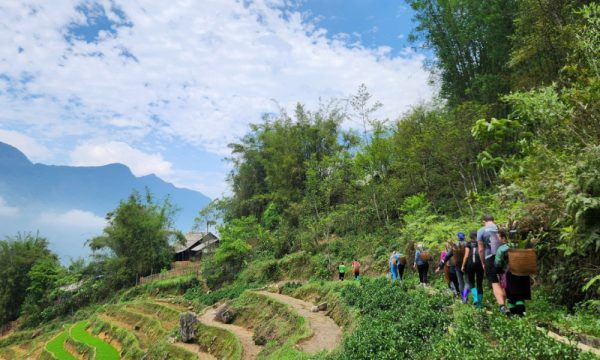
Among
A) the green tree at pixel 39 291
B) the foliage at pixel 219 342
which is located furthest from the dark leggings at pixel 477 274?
the green tree at pixel 39 291

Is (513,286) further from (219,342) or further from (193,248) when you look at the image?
(193,248)

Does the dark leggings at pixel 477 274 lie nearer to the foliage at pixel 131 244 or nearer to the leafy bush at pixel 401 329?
the leafy bush at pixel 401 329

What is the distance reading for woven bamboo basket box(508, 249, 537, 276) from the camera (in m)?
5.33

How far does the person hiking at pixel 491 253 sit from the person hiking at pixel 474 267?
79 cm

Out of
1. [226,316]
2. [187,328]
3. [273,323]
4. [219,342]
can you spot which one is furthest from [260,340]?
[187,328]

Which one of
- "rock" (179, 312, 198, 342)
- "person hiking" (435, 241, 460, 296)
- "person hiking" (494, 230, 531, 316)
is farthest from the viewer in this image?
"rock" (179, 312, 198, 342)

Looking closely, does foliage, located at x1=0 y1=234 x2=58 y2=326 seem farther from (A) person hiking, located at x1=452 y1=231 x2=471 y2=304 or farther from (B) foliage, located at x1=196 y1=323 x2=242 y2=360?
(A) person hiking, located at x1=452 y1=231 x2=471 y2=304

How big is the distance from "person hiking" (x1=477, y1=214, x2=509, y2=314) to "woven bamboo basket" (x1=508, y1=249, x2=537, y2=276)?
29.6 inches

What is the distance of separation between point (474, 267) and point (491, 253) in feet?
3.66

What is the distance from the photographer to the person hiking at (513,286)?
5.66 metres

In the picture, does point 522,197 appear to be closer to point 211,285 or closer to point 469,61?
point 469,61

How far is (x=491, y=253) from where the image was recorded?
6.39 meters

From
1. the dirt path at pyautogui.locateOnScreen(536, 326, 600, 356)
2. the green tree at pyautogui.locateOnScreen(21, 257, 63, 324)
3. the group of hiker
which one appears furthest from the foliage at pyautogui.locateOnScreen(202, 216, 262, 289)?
the dirt path at pyautogui.locateOnScreen(536, 326, 600, 356)

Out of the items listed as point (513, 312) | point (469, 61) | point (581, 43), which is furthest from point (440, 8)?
point (513, 312)
